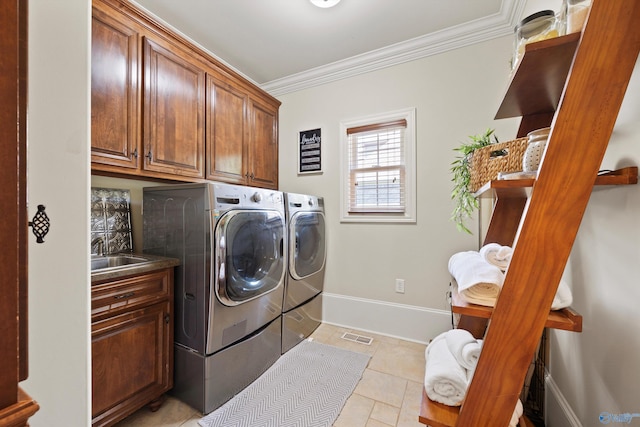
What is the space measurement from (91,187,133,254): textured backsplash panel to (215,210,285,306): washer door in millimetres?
929

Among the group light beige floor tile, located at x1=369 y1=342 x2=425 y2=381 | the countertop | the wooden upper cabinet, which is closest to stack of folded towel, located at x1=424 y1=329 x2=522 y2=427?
light beige floor tile, located at x1=369 y1=342 x2=425 y2=381

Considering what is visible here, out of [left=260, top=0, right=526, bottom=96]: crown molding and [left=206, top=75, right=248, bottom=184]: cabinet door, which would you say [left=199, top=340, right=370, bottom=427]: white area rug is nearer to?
[left=206, top=75, right=248, bottom=184]: cabinet door

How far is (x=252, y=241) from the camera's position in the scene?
170 cm

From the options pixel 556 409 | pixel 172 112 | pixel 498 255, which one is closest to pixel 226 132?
pixel 172 112

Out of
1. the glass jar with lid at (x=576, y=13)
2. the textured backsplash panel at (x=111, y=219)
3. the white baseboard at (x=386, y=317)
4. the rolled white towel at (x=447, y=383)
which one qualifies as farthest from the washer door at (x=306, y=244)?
the glass jar with lid at (x=576, y=13)

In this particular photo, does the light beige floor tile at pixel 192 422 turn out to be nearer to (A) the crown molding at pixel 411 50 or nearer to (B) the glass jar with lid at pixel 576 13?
(B) the glass jar with lid at pixel 576 13

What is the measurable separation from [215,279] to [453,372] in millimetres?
1196

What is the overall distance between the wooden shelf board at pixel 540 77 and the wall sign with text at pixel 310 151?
1725 millimetres

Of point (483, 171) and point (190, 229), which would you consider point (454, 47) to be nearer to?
point (483, 171)

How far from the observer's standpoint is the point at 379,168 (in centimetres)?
248

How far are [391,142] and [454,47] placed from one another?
2.89 feet

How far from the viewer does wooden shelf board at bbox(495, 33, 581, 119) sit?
73cm

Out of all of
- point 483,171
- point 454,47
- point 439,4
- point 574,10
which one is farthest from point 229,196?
point 454,47

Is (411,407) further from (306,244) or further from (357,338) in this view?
(306,244)
